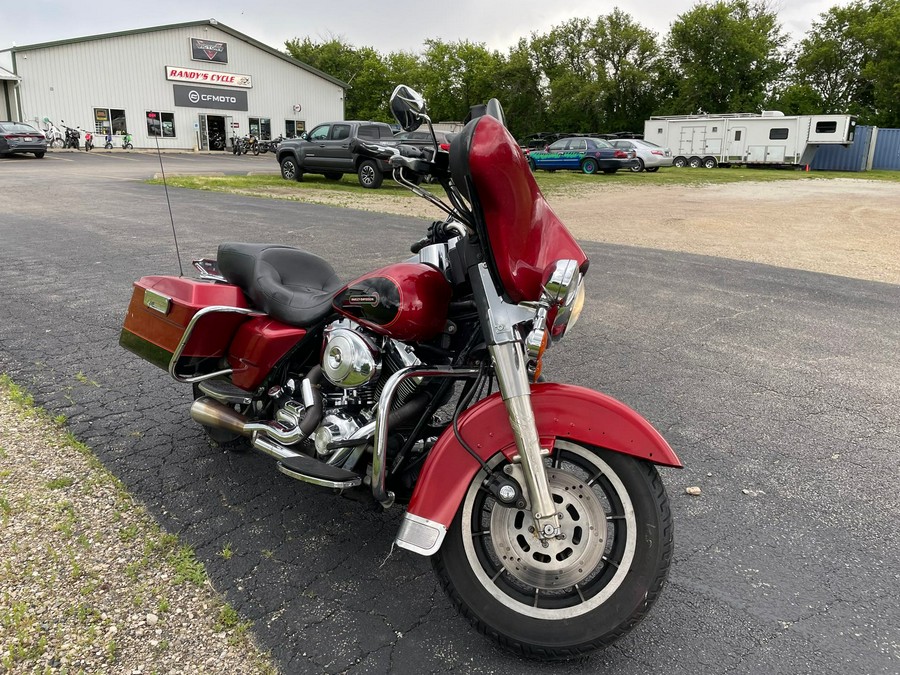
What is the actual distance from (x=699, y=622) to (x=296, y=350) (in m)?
1.90

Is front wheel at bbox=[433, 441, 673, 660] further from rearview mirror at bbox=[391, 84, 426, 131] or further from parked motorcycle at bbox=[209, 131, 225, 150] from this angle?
parked motorcycle at bbox=[209, 131, 225, 150]

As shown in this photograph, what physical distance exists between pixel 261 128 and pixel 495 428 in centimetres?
4865

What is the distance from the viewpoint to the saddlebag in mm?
3109

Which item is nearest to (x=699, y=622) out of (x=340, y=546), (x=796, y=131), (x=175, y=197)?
(x=340, y=546)

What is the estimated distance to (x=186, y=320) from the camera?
10.2ft

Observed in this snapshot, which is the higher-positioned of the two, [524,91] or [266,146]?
[524,91]

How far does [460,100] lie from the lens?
215 feet

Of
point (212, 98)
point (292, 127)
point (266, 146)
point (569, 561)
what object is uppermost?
point (212, 98)

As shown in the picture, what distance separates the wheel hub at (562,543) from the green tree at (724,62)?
186 ft

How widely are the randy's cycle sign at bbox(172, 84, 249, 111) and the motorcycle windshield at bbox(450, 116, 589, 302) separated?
43481 mm

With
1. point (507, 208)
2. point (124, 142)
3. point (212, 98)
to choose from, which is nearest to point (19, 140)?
point (124, 142)

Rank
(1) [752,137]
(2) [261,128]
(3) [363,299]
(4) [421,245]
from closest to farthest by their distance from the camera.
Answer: (3) [363,299] → (4) [421,245] → (1) [752,137] → (2) [261,128]

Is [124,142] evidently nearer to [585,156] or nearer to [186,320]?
[585,156]

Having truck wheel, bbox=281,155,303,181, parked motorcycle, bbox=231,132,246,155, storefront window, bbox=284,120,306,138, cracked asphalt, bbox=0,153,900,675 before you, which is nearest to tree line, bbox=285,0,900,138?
storefront window, bbox=284,120,306,138
